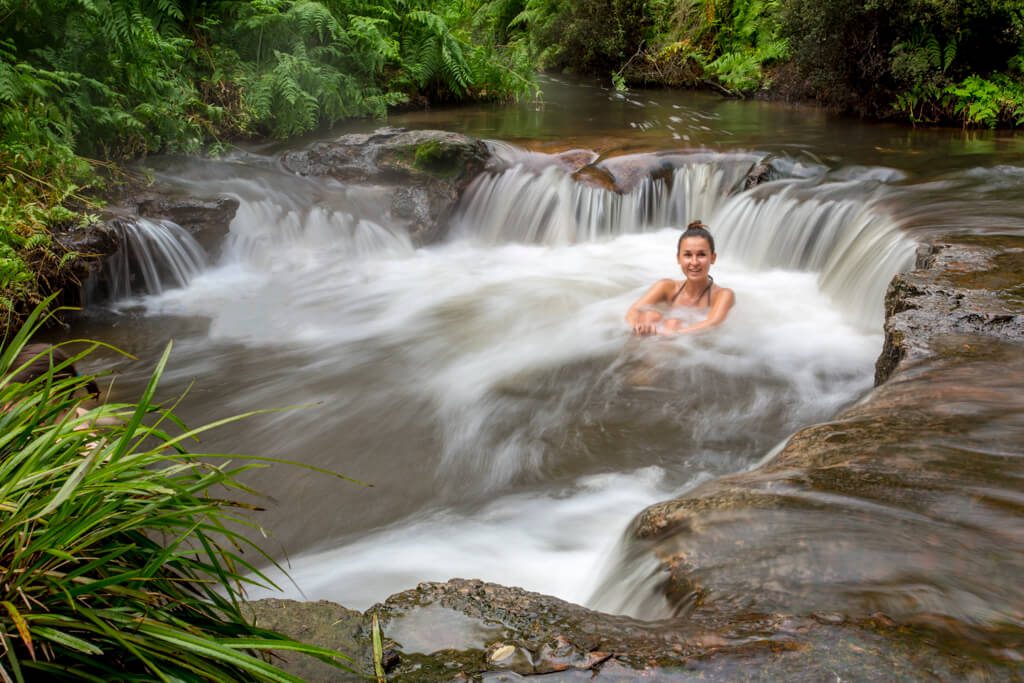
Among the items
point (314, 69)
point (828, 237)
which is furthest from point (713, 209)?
point (314, 69)

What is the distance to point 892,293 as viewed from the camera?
4984 mm

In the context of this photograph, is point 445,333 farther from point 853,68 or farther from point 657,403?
point 853,68

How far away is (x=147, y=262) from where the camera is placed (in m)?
7.89

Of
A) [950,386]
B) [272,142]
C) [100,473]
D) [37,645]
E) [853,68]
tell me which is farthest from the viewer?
[853,68]

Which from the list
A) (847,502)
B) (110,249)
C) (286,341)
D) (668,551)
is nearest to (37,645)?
(668,551)

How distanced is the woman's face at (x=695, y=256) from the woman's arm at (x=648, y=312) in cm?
36

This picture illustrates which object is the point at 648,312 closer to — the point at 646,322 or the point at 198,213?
the point at 646,322

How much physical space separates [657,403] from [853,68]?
9915mm

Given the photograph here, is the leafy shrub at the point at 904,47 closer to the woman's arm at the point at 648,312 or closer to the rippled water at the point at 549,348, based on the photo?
the rippled water at the point at 549,348

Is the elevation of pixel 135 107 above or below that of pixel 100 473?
above

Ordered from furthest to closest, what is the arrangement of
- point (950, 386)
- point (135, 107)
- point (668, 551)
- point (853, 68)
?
point (853, 68), point (135, 107), point (950, 386), point (668, 551)

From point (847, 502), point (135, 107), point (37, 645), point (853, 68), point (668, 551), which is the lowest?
point (668, 551)

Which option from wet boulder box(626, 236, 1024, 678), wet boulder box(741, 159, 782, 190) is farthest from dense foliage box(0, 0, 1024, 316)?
wet boulder box(626, 236, 1024, 678)

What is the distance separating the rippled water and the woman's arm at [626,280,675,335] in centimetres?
17
